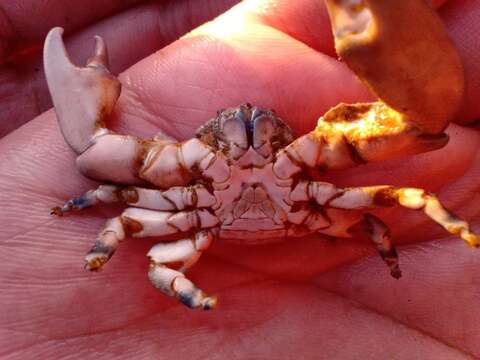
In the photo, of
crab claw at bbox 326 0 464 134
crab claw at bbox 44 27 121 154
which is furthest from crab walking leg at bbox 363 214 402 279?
crab claw at bbox 44 27 121 154

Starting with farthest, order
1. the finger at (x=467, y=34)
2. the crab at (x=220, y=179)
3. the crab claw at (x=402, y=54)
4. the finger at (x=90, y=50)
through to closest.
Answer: the finger at (x=90, y=50) → the finger at (x=467, y=34) → the crab at (x=220, y=179) → the crab claw at (x=402, y=54)

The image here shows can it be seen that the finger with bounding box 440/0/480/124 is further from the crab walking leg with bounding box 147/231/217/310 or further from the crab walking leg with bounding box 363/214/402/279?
the crab walking leg with bounding box 147/231/217/310

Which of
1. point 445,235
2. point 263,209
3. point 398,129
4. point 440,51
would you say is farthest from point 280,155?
point 445,235

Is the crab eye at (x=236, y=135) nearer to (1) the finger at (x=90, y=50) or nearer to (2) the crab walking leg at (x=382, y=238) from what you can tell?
(2) the crab walking leg at (x=382, y=238)

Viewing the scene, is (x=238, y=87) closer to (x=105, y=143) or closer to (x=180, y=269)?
(x=105, y=143)

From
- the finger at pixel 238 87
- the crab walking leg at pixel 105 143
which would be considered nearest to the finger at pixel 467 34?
the finger at pixel 238 87

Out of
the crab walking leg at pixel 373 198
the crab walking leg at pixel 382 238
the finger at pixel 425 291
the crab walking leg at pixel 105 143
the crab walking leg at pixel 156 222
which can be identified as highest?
the crab walking leg at pixel 105 143

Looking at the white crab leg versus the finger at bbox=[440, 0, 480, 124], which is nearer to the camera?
the white crab leg
